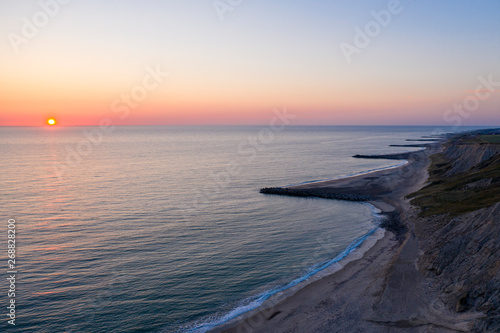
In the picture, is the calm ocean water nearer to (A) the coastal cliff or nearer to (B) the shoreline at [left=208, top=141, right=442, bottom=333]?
(B) the shoreline at [left=208, top=141, right=442, bottom=333]

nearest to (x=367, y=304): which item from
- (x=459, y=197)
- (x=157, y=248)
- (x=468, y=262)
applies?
(x=468, y=262)

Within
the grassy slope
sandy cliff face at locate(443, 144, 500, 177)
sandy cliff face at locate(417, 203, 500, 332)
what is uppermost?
sandy cliff face at locate(443, 144, 500, 177)

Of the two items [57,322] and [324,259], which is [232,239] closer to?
[324,259]

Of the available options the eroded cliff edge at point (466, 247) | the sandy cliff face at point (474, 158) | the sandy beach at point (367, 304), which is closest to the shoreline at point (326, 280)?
the sandy beach at point (367, 304)

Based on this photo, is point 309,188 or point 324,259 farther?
point 309,188

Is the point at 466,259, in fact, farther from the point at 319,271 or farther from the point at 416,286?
the point at 319,271

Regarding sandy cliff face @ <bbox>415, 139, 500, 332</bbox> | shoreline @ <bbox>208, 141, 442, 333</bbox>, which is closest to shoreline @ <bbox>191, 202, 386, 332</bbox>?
shoreline @ <bbox>208, 141, 442, 333</bbox>

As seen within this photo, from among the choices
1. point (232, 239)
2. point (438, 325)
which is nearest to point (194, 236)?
point (232, 239)

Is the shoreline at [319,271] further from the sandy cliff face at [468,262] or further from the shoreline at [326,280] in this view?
the sandy cliff face at [468,262]
